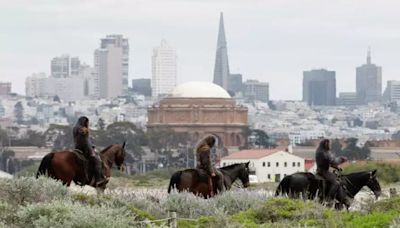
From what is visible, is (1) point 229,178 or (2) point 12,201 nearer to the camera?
(2) point 12,201

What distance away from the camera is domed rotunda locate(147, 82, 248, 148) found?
135250 millimetres

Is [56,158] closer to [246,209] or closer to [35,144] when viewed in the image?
[246,209]

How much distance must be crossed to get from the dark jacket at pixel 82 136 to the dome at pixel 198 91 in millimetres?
118076

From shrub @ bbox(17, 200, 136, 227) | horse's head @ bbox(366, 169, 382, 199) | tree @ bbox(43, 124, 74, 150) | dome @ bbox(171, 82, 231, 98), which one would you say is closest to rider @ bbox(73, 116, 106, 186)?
horse's head @ bbox(366, 169, 382, 199)

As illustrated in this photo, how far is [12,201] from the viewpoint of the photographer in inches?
635

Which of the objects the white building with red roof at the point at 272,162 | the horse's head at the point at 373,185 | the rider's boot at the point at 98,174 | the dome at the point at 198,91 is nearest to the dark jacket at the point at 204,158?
the rider's boot at the point at 98,174

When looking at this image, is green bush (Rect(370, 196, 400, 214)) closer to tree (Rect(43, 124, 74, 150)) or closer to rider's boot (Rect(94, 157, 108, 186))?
rider's boot (Rect(94, 157, 108, 186))

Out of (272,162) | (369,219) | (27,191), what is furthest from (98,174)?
(272,162)

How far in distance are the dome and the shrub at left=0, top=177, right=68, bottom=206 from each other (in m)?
121

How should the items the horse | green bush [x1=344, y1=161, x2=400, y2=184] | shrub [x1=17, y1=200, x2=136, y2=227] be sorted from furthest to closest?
green bush [x1=344, y1=161, x2=400, y2=184] < the horse < shrub [x1=17, y1=200, x2=136, y2=227]

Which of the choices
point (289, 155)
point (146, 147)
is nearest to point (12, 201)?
point (289, 155)

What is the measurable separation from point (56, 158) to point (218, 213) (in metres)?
5.43

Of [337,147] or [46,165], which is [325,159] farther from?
[337,147]

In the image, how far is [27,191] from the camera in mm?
16547
